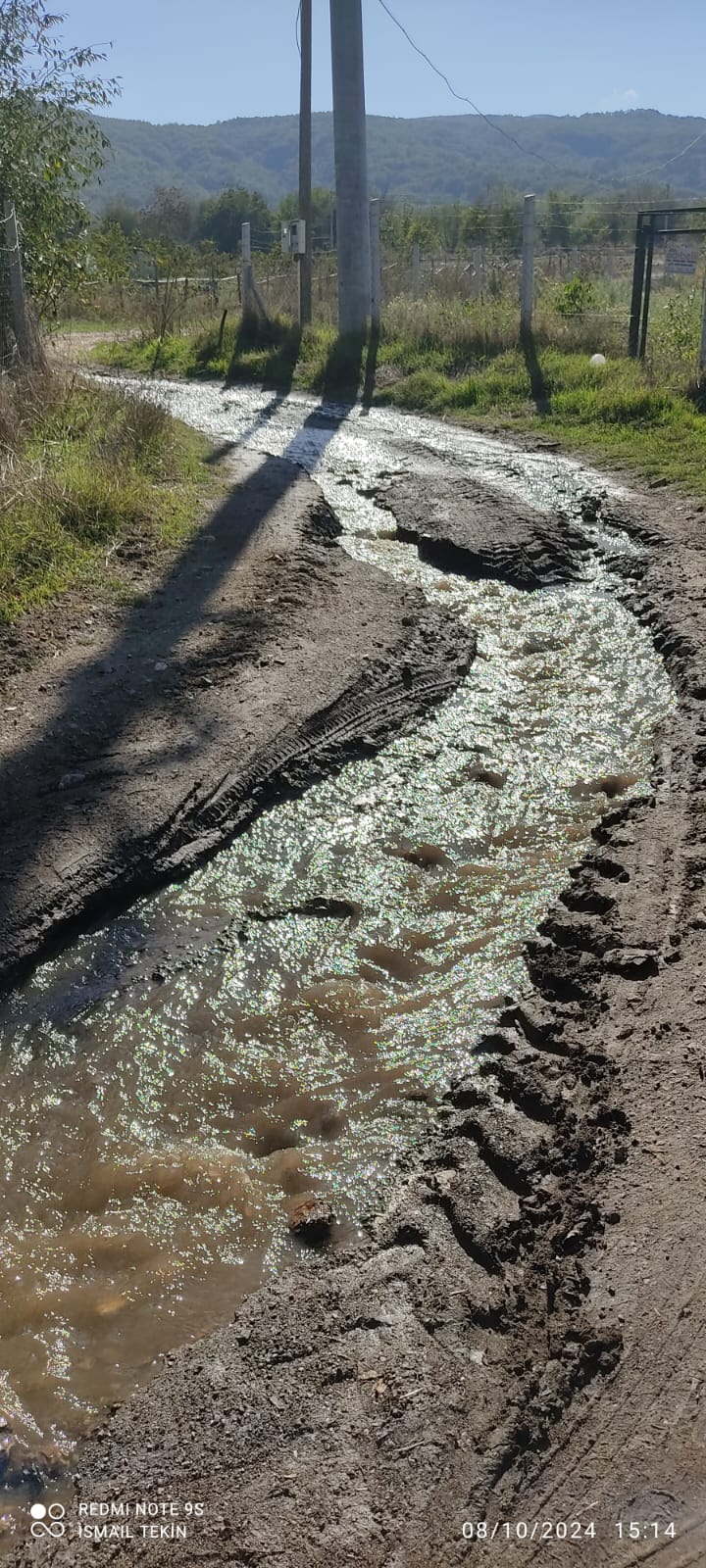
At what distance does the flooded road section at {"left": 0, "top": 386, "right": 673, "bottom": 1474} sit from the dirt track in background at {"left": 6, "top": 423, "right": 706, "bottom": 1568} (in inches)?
8.2

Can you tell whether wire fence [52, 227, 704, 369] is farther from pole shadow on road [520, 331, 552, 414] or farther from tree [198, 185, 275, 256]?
tree [198, 185, 275, 256]

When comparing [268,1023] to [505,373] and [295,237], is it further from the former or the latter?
[295,237]

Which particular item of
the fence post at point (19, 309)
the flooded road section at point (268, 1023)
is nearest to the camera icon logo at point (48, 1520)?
the flooded road section at point (268, 1023)

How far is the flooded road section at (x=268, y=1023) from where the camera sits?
2.87m

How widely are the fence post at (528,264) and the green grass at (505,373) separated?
0.19 m

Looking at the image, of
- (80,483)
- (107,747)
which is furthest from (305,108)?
(107,747)

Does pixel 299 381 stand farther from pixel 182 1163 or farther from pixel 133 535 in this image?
pixel 182 1163

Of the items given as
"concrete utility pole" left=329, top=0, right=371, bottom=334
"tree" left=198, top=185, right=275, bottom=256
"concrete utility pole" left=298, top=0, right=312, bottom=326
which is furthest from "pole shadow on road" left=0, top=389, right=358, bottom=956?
"tree" left=198, top=185, right=275, bottom=256

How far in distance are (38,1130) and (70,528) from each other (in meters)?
4.90

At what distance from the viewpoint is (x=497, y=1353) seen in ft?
7.86

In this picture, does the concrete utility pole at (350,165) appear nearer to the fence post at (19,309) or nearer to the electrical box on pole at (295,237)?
the electrical box on pole at (295,237)

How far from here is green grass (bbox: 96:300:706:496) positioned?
10.5 m

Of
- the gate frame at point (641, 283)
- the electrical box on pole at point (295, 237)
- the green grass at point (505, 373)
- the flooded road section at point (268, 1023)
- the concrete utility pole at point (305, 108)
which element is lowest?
the flooded road section at point (268, 1023)

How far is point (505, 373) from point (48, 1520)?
43.4 ft
